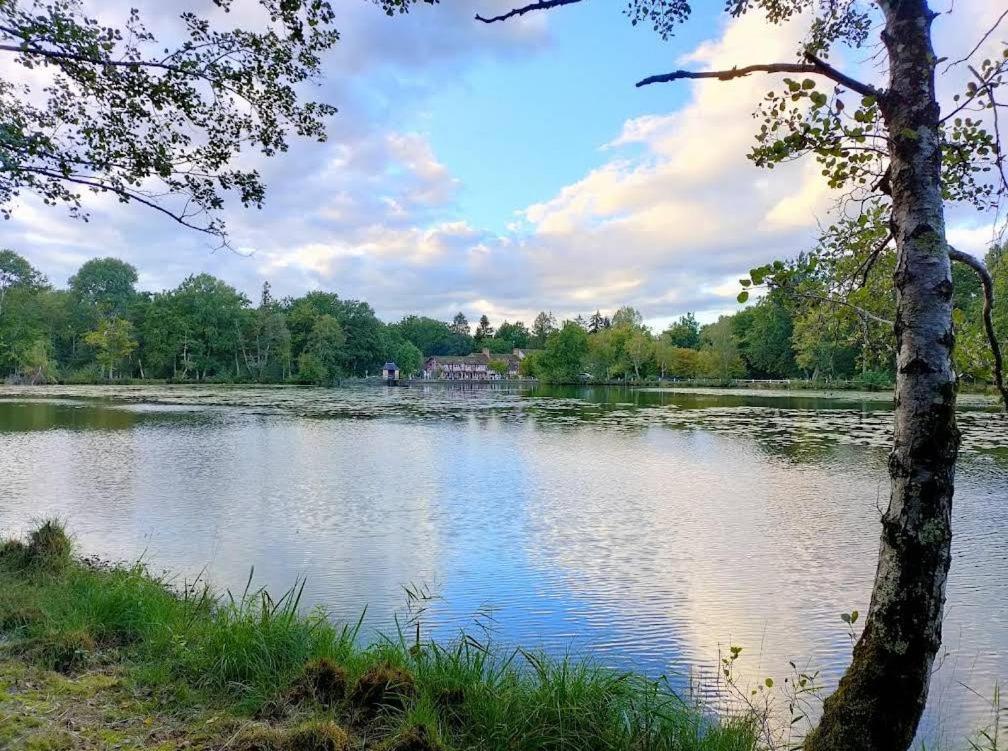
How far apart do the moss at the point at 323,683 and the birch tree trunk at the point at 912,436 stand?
2.93 metres

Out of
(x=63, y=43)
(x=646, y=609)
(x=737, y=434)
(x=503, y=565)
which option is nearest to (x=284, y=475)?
(x=503, y=565)

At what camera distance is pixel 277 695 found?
164 inches

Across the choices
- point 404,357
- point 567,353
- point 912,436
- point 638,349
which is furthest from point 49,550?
point 404,357

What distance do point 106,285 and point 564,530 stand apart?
109 metres

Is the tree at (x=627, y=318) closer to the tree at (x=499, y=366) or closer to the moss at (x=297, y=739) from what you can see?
the tree at (x=499, y=366)

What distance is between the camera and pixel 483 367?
133 meters

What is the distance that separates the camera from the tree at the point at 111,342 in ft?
263

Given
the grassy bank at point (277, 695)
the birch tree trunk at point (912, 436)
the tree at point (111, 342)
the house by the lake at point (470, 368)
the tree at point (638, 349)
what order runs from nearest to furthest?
the birch tree trunk at point (912, 436)
the grassy bank at point (277, 695)
the tree at point (111, 342)
the tree at point (638, 349)
the house by the lake at point (470, 368)

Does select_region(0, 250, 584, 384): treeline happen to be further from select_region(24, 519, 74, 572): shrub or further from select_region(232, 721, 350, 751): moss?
select_region(232, 721, 350, 751): moss

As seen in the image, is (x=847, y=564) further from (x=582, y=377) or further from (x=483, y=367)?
(x=483, y=367)

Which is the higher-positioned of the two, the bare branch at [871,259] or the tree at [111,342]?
the tree at [111,342]

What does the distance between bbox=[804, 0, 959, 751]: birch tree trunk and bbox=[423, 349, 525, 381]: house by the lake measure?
126 m

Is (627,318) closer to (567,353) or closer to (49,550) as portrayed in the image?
(567,353)

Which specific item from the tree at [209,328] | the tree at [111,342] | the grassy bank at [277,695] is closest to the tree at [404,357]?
the tree at [209,328]
